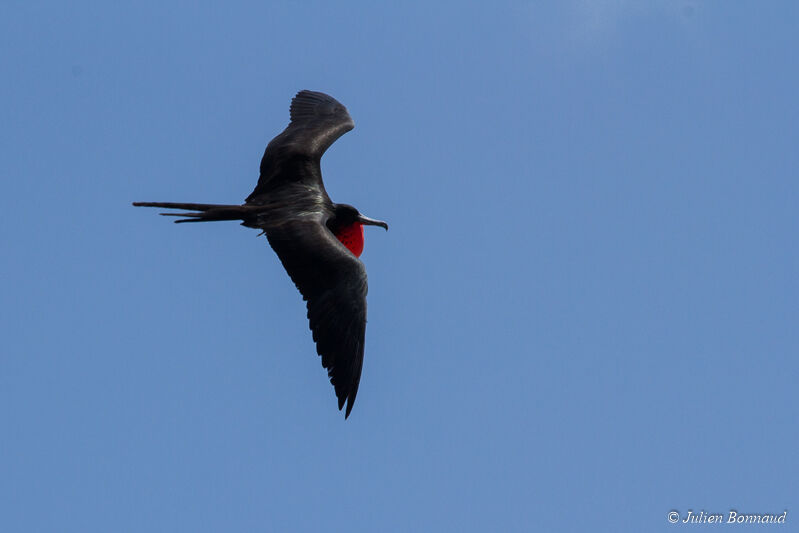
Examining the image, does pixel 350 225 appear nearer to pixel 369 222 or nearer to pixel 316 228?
pixel 369 222

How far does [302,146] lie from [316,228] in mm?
1914

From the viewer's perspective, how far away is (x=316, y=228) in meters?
12.6

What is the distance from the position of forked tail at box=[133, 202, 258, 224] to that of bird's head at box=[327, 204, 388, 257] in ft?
3.41

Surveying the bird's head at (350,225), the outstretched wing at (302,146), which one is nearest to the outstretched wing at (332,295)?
the bird's head at (350,225)

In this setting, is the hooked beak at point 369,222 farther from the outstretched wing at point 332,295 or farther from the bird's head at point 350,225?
the outstretched wing at point 332,295

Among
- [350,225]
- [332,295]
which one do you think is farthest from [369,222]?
[332,295]

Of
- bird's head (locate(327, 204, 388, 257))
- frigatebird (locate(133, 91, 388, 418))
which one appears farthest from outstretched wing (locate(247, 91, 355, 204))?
bird's head (locate(327, 204, 388, 257))

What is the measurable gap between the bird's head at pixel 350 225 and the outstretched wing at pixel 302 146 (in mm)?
355

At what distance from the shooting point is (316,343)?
1167cm

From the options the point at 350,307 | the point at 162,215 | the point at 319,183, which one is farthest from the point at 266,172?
the point at 350,307

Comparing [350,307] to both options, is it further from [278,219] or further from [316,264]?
[278,219]

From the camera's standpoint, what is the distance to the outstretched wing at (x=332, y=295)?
11.7 m

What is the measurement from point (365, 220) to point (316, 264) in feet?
5.51

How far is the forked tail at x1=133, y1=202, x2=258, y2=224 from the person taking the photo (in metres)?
12.6
